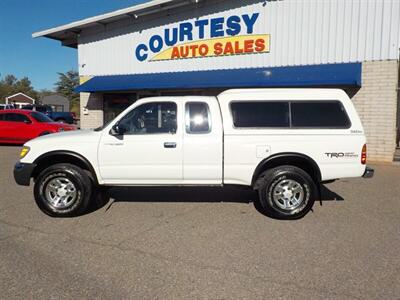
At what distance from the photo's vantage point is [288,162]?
5699 mm

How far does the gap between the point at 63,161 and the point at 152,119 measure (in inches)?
62.7

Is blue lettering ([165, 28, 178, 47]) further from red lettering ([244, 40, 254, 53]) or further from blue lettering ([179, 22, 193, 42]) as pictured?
red lettering ([244, 40, 254, 53])

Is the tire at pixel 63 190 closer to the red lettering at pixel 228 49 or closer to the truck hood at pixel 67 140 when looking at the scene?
the truck hood at pixel 67 140

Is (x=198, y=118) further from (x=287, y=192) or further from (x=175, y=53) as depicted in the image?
(x=175, y=53)

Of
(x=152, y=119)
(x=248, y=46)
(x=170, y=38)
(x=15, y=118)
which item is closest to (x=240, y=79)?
(x=248, y=46)

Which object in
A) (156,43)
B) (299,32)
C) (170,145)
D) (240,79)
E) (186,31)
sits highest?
(186,31)

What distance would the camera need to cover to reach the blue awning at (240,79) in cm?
1097

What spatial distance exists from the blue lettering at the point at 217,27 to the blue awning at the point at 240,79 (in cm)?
140

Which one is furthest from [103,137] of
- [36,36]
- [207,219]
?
[36,36]

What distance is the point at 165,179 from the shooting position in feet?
18.5

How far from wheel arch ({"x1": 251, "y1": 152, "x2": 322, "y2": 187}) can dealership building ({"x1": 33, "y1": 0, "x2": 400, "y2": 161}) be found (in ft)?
19.5

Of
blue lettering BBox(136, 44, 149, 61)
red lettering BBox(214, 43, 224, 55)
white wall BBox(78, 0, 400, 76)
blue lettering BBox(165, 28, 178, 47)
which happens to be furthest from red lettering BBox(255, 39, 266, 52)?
blue lettering BBox(136, 44, 149, 61)

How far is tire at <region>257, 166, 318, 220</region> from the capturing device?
5.48 meters

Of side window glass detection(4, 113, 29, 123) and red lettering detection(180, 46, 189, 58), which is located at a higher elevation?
red lettering detection(180, 46, 189, 58)
